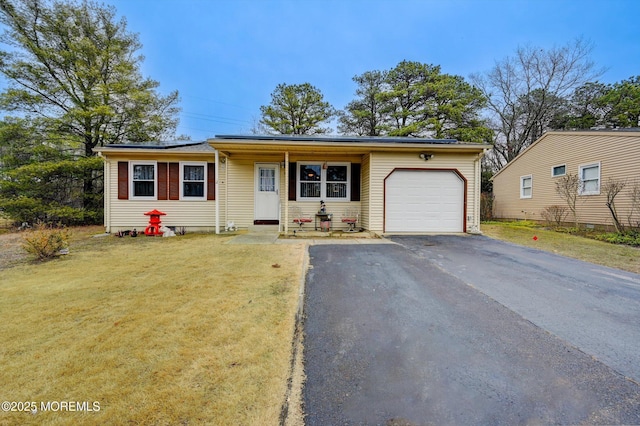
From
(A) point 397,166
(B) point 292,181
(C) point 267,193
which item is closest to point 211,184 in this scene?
(C) point 267,193

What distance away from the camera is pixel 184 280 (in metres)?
4.09

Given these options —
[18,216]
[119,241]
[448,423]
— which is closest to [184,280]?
[448,423]

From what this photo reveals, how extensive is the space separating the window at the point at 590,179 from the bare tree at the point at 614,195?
71 cm

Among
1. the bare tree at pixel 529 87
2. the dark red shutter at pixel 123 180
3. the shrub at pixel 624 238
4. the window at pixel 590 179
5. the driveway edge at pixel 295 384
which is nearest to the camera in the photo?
the driveway edge at pixel 295 384

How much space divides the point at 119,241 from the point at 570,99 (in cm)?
2946

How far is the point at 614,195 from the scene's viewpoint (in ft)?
28.8

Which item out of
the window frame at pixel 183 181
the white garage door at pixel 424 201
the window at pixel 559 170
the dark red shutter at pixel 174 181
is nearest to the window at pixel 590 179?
the window at pixel 559 170

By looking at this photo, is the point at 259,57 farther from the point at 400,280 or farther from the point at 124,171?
the point at 400,280

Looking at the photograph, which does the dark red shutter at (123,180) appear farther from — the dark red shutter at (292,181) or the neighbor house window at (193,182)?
the dark red shutter at (292,181)

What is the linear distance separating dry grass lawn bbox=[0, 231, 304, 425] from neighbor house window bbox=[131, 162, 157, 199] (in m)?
5.27

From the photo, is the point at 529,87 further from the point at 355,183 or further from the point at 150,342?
the point at 150,342

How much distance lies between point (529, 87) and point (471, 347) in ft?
87.7

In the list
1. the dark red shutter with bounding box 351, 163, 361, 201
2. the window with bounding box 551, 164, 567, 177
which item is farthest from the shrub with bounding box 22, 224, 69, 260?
the window with bounding box 551, 164, 567, 177

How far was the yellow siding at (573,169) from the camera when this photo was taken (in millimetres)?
9013
